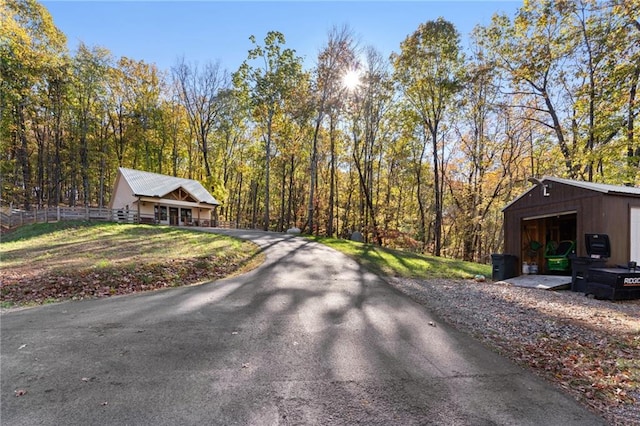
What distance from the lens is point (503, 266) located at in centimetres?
1044

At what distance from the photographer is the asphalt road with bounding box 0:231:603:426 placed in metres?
2.50

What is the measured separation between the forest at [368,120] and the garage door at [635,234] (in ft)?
13.2

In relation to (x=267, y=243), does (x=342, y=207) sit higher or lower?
higher

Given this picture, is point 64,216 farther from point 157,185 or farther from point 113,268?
point 113,268

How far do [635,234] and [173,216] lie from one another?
2649 cm

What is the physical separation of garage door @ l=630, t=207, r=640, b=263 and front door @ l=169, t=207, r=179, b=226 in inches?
1032

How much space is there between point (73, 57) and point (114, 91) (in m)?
3.27

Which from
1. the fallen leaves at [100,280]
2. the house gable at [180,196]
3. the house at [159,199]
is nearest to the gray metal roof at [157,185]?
the house at [159,199]

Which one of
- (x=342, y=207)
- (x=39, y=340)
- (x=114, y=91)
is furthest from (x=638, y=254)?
(x=114, y=91)

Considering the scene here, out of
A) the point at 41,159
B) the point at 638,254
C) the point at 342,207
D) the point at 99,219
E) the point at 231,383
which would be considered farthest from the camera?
the point at 342,207

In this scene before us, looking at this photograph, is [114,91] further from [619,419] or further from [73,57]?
[619,419]

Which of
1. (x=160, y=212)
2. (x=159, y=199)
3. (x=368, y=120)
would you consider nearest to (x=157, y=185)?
(x=159, y=199)

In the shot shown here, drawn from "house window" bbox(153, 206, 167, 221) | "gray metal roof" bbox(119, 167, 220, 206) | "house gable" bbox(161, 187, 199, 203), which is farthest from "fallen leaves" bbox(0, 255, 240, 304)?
"house gable" bbox(161, 187, 199, 203)

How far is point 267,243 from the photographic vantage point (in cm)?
1305
